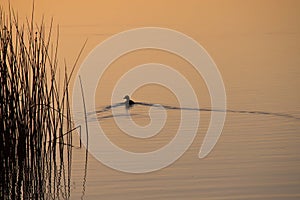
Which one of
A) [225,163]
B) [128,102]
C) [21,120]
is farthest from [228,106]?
[21,120]

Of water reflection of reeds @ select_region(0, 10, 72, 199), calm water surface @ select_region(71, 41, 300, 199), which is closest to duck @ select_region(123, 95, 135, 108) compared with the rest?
calm water surface @ select_region(71, 41, 300, 199)

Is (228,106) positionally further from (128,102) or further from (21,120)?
(21,120)

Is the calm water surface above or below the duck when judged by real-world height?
below

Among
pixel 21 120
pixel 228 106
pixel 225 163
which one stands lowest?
pixel 225 163

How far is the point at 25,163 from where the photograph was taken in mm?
4133

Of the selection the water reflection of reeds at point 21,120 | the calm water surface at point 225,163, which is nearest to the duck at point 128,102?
the calm water surface at point 225,163

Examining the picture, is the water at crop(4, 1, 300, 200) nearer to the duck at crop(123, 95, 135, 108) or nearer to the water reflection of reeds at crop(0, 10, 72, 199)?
the duck at crop(123, 95, 135, 108)

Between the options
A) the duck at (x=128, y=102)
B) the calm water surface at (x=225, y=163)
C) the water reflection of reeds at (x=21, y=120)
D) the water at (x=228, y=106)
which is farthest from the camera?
the duck at (x=128, y=102)

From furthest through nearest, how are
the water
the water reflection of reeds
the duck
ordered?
1. the duck
2. the water
3. the water reflection of reeds

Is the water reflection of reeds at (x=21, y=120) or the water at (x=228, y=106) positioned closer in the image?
the water reflection of reeds at (x=21, y=120)

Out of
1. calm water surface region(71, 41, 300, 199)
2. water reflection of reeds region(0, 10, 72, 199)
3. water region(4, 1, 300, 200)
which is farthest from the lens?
water region(4, 1, 300, 200)

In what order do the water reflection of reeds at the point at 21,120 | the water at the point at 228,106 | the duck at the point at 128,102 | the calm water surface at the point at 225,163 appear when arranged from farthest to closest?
the duck at the point at 128,102
the water at the point at 228,106
the calm water surface at the point at 225,163
the water reflection of reeds at the point at 21,120

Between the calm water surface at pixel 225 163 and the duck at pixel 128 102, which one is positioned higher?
the duck at pixel 128 102

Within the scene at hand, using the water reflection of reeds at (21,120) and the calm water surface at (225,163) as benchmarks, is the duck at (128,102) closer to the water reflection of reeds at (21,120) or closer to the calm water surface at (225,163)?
the calm water surface at (225,163)
